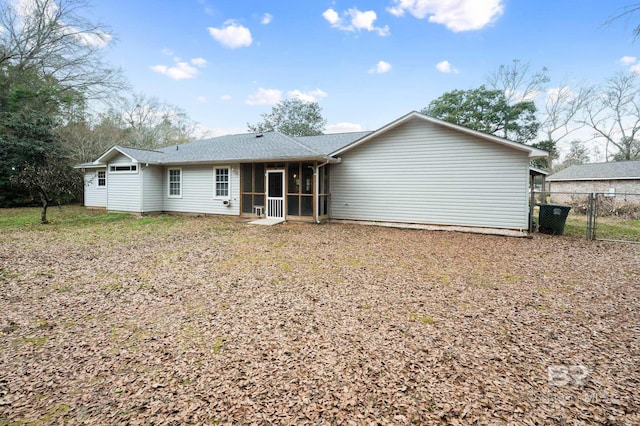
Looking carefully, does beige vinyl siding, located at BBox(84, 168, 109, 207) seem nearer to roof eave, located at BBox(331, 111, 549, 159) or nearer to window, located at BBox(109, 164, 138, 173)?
window, located at BBox(109, 164, 138, 173)

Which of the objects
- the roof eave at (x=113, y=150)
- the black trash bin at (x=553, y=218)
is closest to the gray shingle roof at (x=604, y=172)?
the black trash bin at (x=553, y=218)

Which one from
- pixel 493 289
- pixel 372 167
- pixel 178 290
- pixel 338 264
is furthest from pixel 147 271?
pixel 372 167

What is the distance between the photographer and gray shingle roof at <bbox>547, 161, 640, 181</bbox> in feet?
61.0

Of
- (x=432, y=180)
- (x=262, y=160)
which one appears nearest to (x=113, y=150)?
(x=262, y=160)

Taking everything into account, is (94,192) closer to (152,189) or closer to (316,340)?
(152,189)

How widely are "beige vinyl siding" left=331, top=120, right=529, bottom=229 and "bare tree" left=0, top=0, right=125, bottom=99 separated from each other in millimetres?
16743

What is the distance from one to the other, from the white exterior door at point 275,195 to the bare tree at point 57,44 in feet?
46.5

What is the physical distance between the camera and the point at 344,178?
11734mm

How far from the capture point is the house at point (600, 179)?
720 inches

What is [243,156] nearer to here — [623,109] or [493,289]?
[493,289]

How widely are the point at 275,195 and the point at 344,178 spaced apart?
2.99 meters

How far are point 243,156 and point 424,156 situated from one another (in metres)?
7.10

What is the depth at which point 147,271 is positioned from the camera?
A: 5293mm

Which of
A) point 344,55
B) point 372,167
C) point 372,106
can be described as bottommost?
point 372,167
